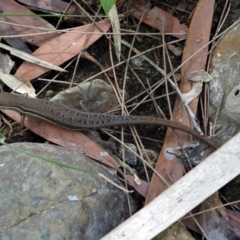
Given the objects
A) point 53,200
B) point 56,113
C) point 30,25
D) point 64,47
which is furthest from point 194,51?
point 53,200

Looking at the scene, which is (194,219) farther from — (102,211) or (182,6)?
(182,6)

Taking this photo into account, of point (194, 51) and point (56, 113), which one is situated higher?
point (194, 51)

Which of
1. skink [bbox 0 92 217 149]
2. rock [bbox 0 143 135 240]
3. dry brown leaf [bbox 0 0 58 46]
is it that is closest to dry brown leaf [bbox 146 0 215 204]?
skink [bbox 0 92 217 149]

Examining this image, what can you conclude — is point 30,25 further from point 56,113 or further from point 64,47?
point 56,113

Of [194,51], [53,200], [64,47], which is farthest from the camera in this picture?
[64,47]

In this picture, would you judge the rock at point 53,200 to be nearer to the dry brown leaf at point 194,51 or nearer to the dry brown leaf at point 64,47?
the dry brown leaf at point 194,51

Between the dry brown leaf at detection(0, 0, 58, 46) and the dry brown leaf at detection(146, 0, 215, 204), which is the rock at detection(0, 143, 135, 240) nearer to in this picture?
the dry brown leaf at detection(146, 0, 215, 204)

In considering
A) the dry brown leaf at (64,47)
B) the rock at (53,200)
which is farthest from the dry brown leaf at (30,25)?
the rock at (53,200)

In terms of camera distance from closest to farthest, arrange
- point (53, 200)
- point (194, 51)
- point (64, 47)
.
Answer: point (53, 200) < point (194, 51) < point (64, 47)

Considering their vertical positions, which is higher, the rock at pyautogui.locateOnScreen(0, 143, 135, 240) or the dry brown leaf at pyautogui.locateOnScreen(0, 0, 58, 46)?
the dry brown leaf at pyautogui.locateOnScreen(0, 0, 58, 46)
